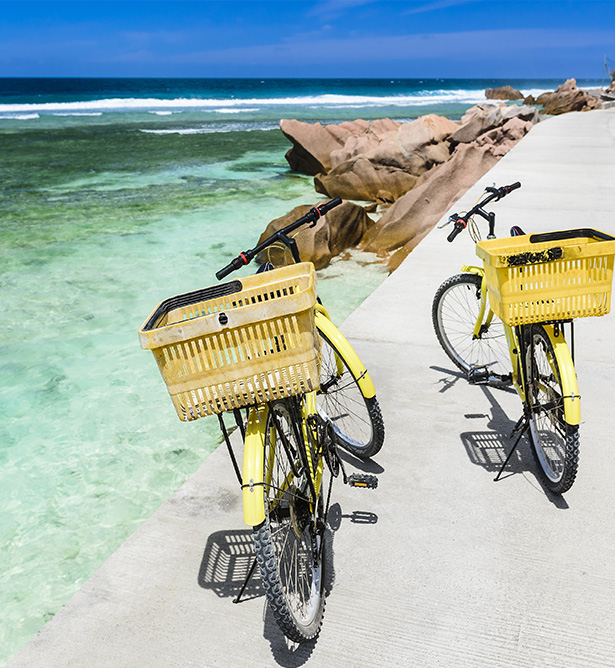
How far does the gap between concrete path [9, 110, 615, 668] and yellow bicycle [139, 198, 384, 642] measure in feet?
0.60

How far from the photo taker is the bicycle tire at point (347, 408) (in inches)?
125

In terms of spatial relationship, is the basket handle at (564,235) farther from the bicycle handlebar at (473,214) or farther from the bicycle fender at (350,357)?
the bicycle fender at (350,357)

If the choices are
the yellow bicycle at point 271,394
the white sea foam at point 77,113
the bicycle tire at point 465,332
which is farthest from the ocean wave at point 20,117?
the yellow bicycle at point 271,394

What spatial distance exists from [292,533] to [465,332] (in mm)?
2737

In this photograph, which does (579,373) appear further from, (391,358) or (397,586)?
(397,586)

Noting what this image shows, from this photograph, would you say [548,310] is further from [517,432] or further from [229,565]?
[229,565]

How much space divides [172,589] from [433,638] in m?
1.07

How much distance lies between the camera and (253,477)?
2068 mm

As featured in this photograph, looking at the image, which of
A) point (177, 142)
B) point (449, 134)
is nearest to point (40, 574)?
point (449, 134)

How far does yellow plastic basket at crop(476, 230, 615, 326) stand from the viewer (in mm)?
2660

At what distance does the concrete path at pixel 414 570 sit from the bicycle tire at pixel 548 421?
0.11 metres

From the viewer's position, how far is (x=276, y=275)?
247 centimetres

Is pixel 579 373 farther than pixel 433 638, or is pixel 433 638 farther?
pixel 579 373

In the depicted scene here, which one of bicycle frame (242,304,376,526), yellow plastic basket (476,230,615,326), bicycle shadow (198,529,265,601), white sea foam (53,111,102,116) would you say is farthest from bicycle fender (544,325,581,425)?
white sea foam (53,111,102,116)
